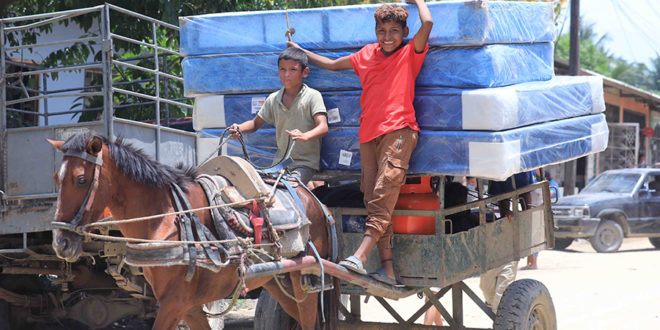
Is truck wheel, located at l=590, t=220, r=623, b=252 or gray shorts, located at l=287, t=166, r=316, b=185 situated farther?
truck wheel, located at l=590, t=220, r=623, b=252

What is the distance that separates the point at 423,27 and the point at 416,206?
4.29ft

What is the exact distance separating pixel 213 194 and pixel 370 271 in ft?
4.16

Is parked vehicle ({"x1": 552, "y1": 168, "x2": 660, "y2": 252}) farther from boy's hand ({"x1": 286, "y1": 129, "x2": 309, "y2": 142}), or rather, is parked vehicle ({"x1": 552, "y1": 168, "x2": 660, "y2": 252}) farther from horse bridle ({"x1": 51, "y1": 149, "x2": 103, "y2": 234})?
horse bridle ({"x1": 51, "y1": 149, "x2": 103, "y2": 234})

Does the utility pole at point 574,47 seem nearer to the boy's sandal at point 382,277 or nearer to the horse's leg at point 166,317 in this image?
the boy's sandal at point 382,277

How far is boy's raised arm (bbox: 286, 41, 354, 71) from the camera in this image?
5.38 m

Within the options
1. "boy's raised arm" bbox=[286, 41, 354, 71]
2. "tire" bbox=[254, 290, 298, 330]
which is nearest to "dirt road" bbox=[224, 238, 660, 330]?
"tire" bbox=[254, 290, 298, 330]

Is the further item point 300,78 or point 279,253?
point 300,78

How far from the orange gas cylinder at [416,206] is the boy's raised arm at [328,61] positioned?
975 millimetres

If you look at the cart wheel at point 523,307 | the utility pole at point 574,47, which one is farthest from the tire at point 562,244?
the cart wheel at point 523,307

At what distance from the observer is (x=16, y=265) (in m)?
7.16

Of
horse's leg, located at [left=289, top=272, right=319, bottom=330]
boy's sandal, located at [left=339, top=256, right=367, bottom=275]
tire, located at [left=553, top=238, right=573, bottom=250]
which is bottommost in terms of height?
tire, located at [left=553, top=238, right=573, bottom=250]

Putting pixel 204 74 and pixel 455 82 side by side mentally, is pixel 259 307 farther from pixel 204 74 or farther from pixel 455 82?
pixel 455 82

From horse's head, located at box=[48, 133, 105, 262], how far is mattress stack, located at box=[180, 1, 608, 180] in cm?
179

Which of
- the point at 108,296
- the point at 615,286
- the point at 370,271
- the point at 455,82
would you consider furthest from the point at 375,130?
the point at 615,286
